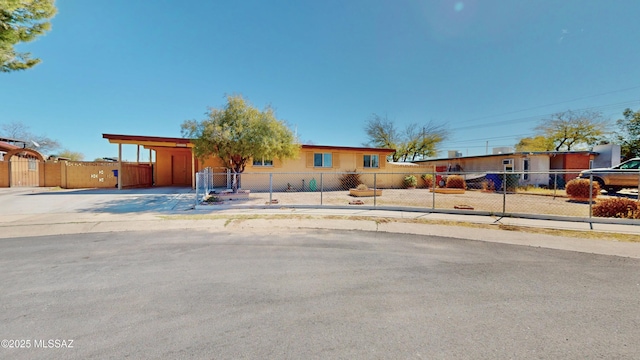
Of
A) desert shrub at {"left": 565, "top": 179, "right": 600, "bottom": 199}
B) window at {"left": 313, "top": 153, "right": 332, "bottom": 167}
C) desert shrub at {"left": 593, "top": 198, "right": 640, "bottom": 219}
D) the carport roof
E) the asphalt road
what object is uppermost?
the carport roof

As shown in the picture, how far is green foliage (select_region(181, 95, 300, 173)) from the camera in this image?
437 inches

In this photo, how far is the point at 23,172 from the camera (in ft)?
56.4

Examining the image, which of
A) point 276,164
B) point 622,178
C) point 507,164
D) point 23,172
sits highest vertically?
point 507,164

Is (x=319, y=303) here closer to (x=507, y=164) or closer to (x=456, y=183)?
(x=456, y=183)

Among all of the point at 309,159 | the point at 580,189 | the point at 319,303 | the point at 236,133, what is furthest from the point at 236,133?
the point at 580,189

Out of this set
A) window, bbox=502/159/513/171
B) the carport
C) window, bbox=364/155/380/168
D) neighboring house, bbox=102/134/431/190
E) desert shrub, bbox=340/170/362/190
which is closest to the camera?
neighboring house, bbox=102/134/431/190

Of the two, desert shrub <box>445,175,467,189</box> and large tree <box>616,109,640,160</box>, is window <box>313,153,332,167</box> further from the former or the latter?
large tree <box>616,109,640,160</box>

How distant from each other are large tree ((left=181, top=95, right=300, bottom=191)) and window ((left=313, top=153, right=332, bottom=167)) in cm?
595

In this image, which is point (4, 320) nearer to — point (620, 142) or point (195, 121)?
point (195, 121)

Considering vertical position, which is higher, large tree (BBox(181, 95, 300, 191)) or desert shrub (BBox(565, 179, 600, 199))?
large tree (BBox(181, 95, 300, 191))

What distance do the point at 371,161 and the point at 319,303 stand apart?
57.8ft

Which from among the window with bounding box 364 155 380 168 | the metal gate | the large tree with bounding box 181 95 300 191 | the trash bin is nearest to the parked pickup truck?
the trash bin

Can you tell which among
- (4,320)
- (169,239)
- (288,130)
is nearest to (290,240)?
(169,239)

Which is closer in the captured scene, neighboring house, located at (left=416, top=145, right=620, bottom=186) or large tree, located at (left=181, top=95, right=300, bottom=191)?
large tree, located at (left=181, top=95, right=300, bottom=191)
